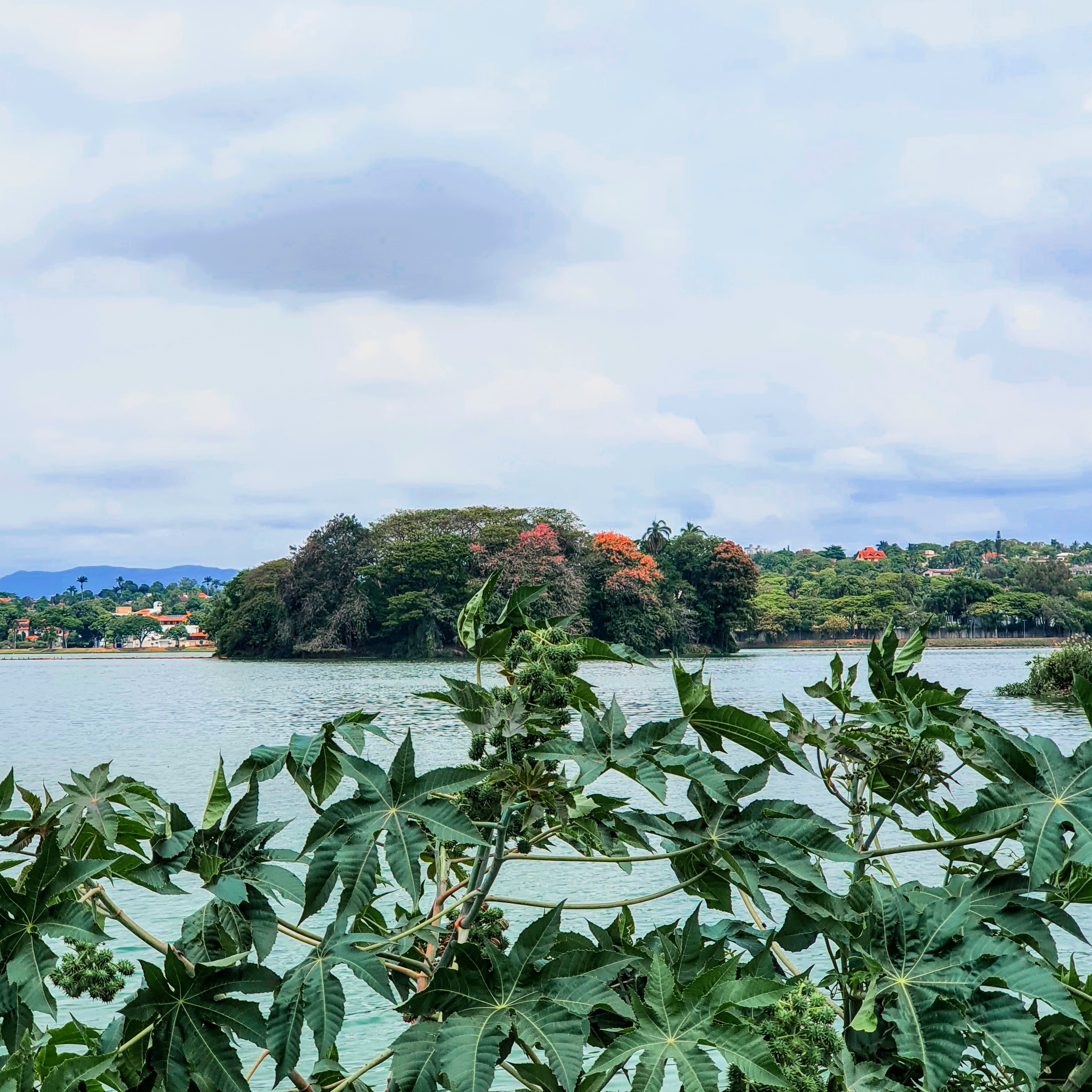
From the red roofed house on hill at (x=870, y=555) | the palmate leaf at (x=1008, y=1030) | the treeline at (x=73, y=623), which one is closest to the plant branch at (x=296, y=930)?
the palmate leaf at (x=1008, y=1030)

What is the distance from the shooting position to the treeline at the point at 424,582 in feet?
180

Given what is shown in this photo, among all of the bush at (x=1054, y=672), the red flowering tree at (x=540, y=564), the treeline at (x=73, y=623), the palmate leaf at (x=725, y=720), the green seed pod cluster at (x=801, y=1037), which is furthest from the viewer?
the treeline at (x=73, y=623)

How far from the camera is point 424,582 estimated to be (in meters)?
56.5

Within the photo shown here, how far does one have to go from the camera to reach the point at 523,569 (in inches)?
1991

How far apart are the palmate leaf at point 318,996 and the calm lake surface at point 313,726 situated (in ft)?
2.27

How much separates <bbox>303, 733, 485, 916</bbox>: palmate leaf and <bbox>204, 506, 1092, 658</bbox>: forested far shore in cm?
4428

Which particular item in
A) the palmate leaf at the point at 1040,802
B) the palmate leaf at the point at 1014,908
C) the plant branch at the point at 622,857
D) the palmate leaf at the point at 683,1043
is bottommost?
the palmate leaf at the point at 683,1043

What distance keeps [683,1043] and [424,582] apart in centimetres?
5583

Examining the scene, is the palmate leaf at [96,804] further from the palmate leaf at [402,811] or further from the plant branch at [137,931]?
the palmate leaf at [402,811]

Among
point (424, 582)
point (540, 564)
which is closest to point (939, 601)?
point (540, 564)

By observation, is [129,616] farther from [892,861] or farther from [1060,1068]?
[1060,1068]

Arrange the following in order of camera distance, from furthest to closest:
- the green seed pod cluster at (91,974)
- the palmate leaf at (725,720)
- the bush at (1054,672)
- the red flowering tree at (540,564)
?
the red flowering tree at (540,564), the bush at (1054,672), the green seed pod cluster at (91,974), the palmate leaf at (725,720)

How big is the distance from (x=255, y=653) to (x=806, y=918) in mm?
62831

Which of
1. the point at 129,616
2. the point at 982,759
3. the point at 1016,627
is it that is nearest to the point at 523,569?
the point at 1016,627
